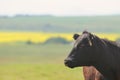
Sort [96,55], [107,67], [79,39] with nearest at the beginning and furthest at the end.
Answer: [79,39] → [96,55] → [107,67]

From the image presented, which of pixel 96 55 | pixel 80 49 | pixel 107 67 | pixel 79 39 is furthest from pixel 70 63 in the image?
pixel 107 67

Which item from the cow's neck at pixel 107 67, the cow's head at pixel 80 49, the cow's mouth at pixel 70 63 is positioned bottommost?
the cow's neck at pixel 107 67

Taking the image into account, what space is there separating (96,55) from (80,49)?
1.74 ft

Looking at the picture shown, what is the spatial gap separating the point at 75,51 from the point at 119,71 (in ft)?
4.65

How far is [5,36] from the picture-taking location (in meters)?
112

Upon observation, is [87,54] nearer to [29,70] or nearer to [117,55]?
[117,55]

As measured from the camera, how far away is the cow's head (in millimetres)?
11633

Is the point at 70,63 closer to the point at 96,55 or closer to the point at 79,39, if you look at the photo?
the point at 79,39

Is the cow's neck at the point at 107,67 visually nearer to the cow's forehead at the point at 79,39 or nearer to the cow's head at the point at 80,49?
the cow's head at the point at 80,49

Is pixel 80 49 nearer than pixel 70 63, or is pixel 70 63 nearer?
pixel 70 63

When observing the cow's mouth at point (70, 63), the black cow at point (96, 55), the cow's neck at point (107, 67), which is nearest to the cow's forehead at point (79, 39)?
the black cow at point (96, 55)

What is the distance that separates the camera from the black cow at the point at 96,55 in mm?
11672

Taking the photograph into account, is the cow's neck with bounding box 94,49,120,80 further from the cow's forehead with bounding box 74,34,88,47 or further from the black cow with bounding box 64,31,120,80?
the cow's forehead with bounding box 74,34,88,47

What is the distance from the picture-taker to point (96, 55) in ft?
39.6
